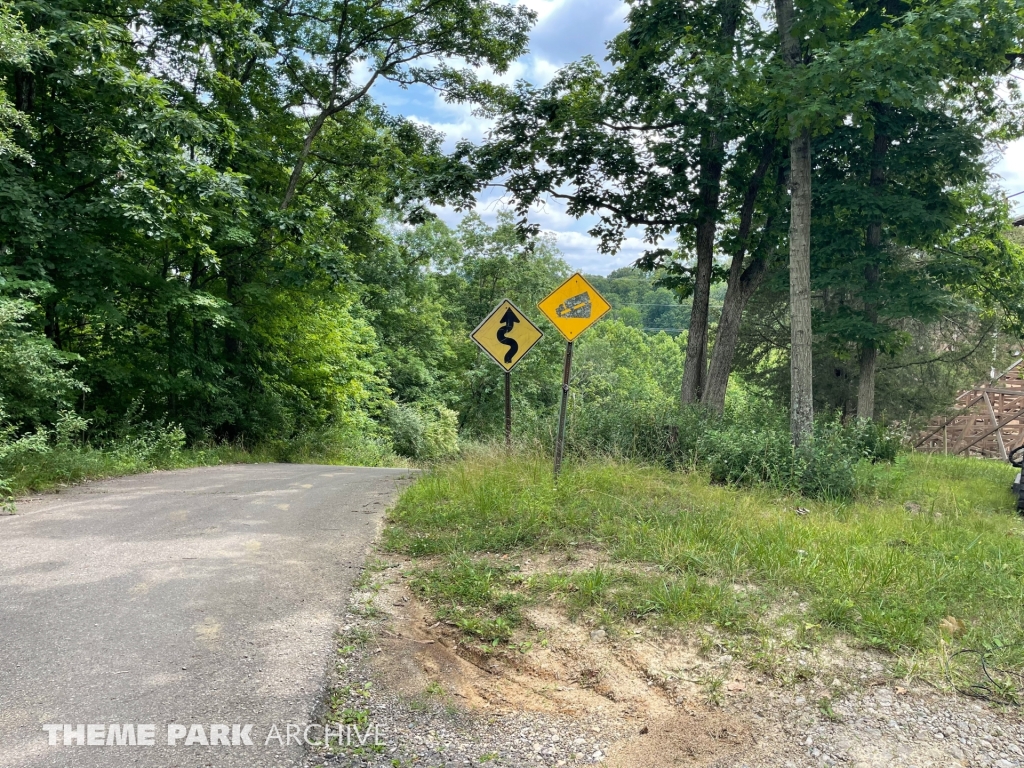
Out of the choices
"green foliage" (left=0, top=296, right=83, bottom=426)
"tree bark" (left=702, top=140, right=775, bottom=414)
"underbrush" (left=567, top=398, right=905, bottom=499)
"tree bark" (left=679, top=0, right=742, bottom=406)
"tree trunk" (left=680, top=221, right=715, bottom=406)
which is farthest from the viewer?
"tree trunk" (left=680, top=221, right=715, bottom=406)

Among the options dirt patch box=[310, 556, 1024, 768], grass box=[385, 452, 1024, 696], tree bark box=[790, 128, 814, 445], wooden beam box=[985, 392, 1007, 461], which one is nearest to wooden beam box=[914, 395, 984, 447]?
wooden beam box=[985, 392, 1007, 461]

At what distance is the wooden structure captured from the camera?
20.3m

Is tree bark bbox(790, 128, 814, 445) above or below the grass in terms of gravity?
above

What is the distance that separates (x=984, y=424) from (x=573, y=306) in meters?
22.4

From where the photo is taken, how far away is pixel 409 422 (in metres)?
27.2

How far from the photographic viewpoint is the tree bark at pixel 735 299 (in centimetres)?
1278

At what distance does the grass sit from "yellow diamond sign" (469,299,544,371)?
176 centimetres

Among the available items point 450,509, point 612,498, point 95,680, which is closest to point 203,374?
point 450,509

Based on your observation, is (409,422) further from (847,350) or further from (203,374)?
(847,350)

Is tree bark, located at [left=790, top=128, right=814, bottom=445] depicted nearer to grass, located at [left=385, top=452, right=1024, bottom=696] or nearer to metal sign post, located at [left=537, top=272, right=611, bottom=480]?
grass, located at [left=385, top=452, right=1024, bottom=696]

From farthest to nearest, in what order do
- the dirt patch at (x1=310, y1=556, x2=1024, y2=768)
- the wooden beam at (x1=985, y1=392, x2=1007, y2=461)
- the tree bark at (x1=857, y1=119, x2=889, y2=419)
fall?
the wooden beam at (x1=985, y1=392, x2=1007, y2=461) < the tree bark at (x1=857, y1=119, x2=889, y2=419) < the dirt patch at (x1=310, y1=556, x2=1024, y2=768)

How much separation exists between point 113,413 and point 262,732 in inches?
503

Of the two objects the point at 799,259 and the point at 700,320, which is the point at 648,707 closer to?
the point at 799,259

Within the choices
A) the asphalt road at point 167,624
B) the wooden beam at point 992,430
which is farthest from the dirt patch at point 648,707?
the wooden beam at point 992,430
